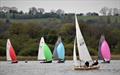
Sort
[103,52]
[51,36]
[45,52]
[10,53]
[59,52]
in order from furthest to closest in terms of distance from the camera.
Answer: [51,36] → [10,53] → [45,52] → [59,52] → [103,52]

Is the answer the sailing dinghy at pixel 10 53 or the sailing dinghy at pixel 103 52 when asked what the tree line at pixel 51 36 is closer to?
the sailing dinghy at pixel 10 53

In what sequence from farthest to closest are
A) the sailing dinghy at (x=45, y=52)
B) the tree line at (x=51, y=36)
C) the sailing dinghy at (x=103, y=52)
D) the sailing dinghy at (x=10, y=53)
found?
the tree line at (x=51, y=36) < the sailing dinghy at (x=10, y=53) < the sailing dinghy at (x=45, y=52) < the sailing dinghy at (x=103, y=52)

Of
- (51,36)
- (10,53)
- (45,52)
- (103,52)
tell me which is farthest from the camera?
(51,36)

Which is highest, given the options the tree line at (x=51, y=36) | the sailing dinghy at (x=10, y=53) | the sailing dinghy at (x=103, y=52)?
the sailing dinghy at (x=103, y=52)

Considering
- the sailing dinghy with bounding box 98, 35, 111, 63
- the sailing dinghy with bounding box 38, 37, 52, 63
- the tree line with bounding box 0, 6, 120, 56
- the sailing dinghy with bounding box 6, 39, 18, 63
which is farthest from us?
the tree line with bounding box 0, 6, 120, 56

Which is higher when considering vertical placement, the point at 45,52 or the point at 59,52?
the point at 59,52

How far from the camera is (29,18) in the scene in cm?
17050

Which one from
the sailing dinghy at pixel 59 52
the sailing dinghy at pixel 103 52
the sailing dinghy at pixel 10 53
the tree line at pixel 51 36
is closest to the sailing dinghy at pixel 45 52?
the sailing dinghy at pixel 59 52

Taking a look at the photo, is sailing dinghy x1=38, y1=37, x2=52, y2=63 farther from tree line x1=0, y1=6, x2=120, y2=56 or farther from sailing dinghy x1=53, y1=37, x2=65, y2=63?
tree line x1=0, y1=6, x2=120, y2=56

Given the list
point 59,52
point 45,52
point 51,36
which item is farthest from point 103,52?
point 51,36

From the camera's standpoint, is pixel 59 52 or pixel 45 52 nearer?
pixel 59 52

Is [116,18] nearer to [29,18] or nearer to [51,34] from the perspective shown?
[29,18]

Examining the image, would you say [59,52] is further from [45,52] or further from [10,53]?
[10,53]

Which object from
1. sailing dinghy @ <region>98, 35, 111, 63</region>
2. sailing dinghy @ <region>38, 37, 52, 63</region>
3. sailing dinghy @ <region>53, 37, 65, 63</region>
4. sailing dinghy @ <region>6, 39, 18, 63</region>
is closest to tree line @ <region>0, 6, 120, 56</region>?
sailing dinghy @ <region>6, 39, 18, 63</region>
